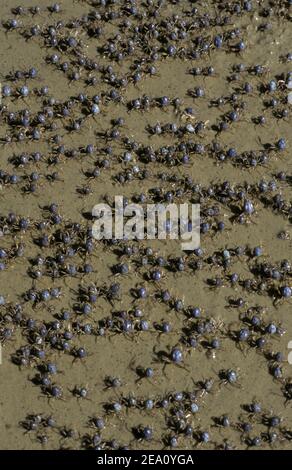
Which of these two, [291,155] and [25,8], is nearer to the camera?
[291,155]

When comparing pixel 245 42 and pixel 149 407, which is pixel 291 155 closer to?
pixel 245 42

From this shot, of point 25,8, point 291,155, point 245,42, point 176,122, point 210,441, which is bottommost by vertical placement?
point 210,441

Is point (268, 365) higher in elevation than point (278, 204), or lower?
lower

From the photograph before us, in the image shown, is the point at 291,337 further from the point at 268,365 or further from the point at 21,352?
the point at 21,352

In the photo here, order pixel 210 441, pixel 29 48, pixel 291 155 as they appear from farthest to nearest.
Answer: pixel 29 48 < pixel 291 155 < pixel 210 441

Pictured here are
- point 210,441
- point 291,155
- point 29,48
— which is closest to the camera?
point 210,441

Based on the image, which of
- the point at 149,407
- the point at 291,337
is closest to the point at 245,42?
the point at 291,337

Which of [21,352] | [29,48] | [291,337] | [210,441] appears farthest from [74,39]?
[210,441]
